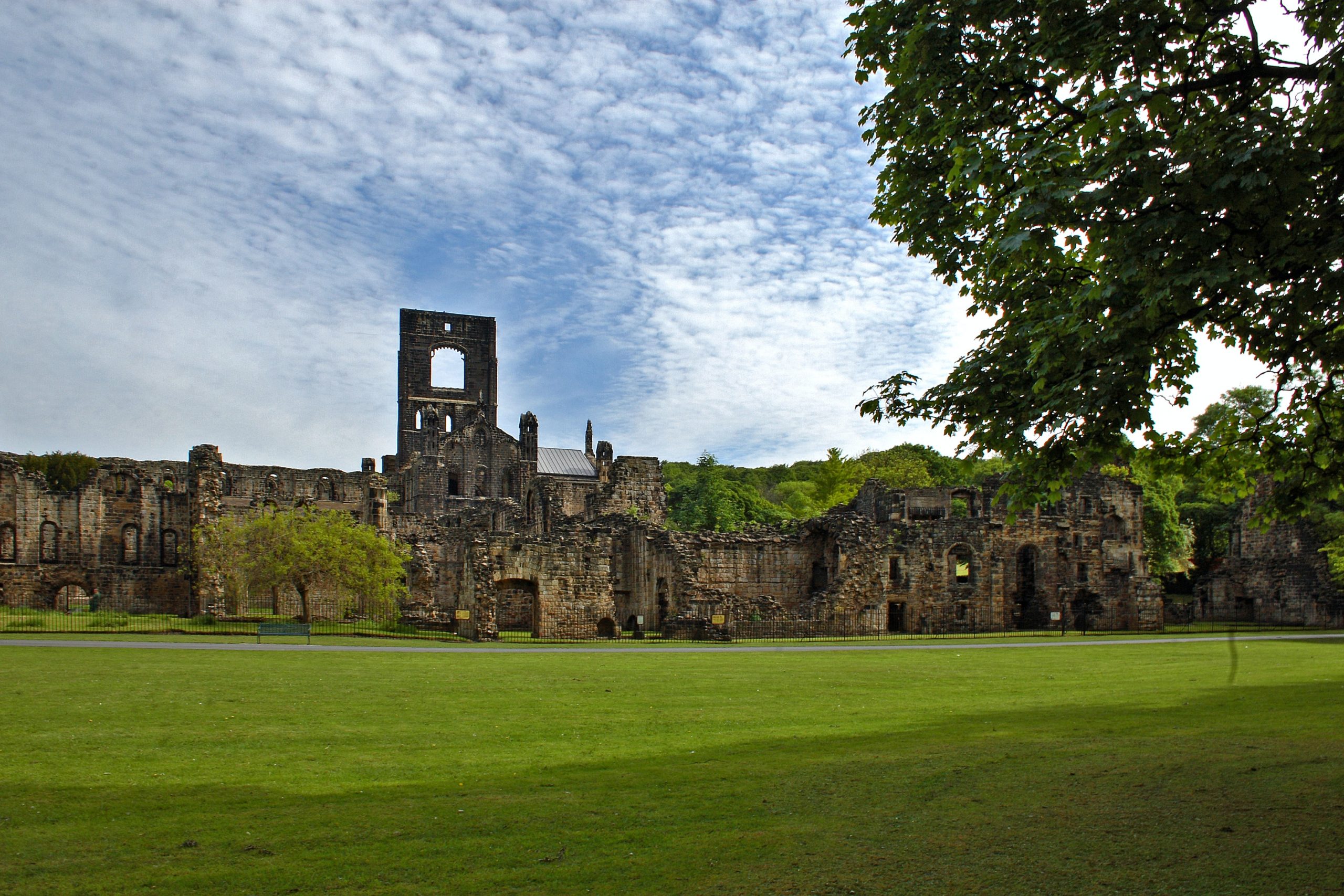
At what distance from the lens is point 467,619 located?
112 feet

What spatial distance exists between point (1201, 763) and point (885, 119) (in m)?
8.03

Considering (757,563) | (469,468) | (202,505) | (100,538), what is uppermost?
(469,468)

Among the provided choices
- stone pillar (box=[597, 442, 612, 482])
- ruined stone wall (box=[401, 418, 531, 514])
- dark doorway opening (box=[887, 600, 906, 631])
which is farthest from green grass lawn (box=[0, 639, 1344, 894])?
ruined stone wall (box=[401, 418, 531, 514])

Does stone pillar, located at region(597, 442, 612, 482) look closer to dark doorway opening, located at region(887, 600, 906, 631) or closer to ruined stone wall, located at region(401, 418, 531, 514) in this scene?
ruined stone wall, located at region(401, 418, 531, 514)

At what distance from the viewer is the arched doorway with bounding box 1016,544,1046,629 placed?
5053cm

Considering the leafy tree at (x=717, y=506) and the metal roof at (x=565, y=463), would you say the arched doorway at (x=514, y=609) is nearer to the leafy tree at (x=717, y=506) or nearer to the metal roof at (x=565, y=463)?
the leafy tree at (x=717, y=506)

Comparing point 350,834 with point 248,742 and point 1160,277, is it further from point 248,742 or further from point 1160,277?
point 1160,277

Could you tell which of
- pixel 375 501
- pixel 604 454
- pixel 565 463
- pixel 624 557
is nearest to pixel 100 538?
pixel 375 501

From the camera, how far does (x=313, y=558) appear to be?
36125 millimetres

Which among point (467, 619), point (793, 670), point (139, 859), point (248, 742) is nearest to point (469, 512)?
point (467, 619)

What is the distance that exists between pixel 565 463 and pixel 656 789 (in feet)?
305

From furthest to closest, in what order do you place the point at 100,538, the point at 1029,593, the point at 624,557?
the point at 1029,593, the point at 100,538, the point at 624,557

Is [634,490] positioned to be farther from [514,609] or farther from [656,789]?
[656,789]

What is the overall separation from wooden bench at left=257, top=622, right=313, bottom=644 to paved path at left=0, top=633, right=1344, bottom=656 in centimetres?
179
